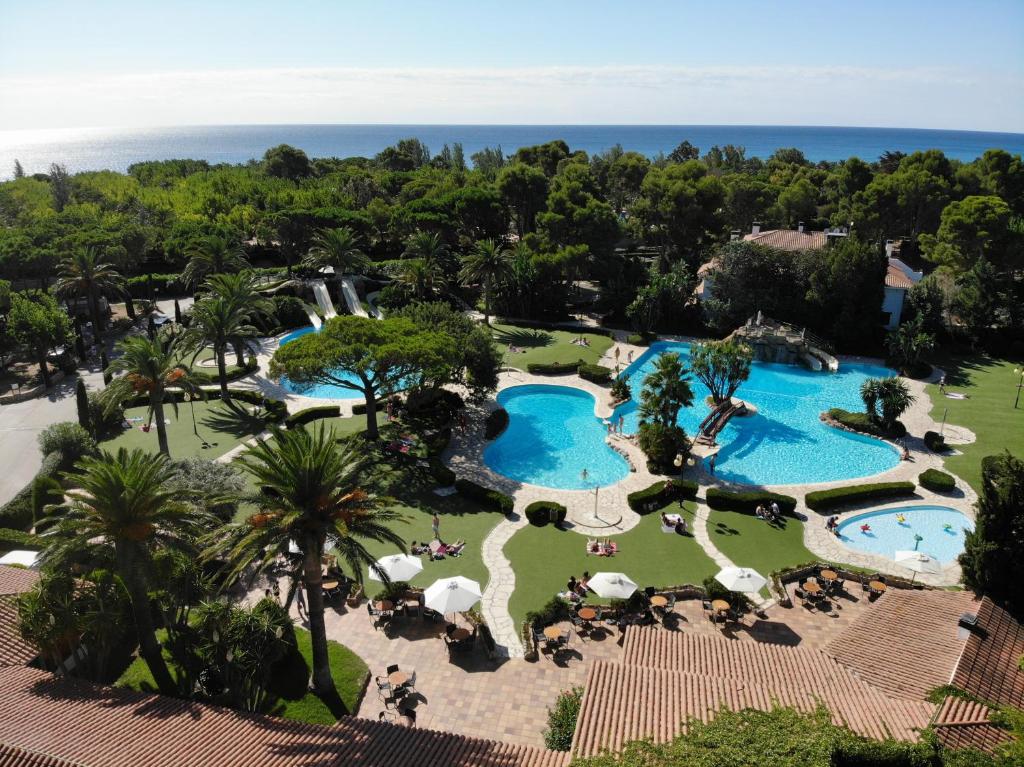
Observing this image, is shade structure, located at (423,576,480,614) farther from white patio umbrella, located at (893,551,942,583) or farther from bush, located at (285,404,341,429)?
bush, located at (285,404,341,429)

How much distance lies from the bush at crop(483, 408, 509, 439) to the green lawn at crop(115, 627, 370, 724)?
18249 mm

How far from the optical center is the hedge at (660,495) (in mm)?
30609

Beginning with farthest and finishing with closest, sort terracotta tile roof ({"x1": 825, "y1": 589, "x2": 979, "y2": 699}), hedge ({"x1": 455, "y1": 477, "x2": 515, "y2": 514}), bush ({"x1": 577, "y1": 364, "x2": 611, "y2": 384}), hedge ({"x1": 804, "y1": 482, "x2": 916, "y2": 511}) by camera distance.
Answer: bush ({"x1": 577, "y1": 364, "x2": 611, "y2": 384}) → hedge ({"x1": 804, "y1": 482, "x2": 916, "y2": 511}) → hedge ({"x1": 455, "y1": 477, "x2": 515, "y2": 514}) → terracotta tile roof ({"x1": 825, "y1": 589, "x2": 979, "y2": 699})

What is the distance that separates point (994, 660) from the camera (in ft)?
59.2

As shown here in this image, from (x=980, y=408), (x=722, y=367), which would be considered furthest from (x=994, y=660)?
(x=980, y=408)

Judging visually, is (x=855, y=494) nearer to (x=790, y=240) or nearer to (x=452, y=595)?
(x=452, y=595)

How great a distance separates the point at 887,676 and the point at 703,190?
183ft

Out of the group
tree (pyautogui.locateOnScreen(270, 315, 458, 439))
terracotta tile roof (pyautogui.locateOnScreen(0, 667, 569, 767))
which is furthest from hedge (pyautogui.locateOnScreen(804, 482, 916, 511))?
terracotta tile roof (pyautogui.locateOnScreen(0, 667, 569, 767))

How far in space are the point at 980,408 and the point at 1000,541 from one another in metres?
25.2

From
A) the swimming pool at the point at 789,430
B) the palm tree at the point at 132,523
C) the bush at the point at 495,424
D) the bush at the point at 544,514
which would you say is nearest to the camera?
the palm tree at the point at 132,523

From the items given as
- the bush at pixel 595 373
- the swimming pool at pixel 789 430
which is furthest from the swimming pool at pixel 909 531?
the bush at pixel 595 373

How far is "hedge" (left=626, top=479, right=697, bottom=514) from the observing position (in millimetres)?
30609

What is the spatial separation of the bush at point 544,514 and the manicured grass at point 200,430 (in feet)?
56.9

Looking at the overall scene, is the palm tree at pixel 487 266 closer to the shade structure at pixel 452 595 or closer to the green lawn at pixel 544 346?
the green lawn at pixel 544 346
